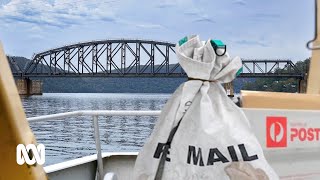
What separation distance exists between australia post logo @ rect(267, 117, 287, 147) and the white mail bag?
327mm

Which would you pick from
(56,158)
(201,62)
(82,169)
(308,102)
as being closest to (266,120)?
(308,102)

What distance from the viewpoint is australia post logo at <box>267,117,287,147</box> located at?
1836 mm

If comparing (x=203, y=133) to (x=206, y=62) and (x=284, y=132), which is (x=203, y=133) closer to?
(x=206, y=62)

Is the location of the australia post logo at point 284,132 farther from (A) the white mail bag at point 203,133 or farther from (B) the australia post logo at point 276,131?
(A) the white mail bag at point 203,133

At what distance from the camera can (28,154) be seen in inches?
30.8

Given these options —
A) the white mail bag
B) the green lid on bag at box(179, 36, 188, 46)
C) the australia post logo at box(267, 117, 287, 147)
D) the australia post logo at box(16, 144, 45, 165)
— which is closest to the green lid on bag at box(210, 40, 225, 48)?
the white mail bag

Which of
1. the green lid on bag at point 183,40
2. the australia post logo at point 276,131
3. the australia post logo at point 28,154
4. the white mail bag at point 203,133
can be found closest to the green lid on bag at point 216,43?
the white mail bag at point 203,133

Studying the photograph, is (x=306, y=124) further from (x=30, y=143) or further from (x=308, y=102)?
(x=30, y=143)

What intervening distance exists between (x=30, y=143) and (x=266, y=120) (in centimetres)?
123

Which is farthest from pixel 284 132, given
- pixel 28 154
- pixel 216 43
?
pixel 28 154

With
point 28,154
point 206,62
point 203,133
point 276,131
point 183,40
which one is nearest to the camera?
point 28,154

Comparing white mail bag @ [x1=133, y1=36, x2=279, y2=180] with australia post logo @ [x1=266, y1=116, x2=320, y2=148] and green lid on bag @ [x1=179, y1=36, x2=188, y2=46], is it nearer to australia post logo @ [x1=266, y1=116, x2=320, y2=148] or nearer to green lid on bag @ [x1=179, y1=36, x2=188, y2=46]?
green lid on bag @ [x1=179, y1=36, x2=188, y2=46]

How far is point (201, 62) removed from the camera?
1532 mm

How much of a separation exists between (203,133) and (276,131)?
0.56m
